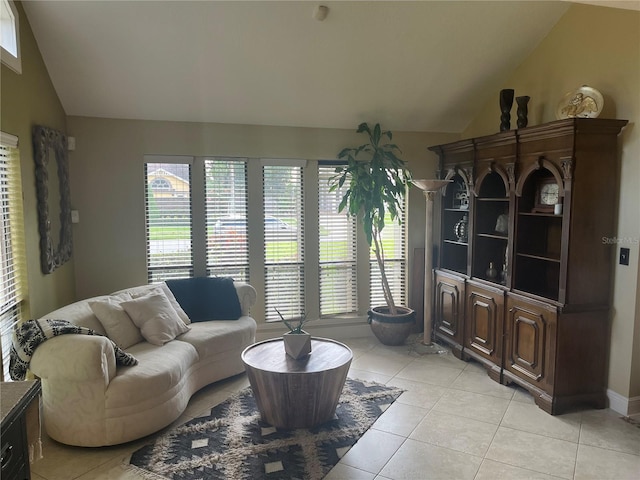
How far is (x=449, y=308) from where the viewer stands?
4883 mm

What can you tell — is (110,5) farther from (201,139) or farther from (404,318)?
(404,318)

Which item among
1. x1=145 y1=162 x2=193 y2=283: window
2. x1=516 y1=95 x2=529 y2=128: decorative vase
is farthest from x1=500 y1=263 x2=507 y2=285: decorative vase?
x1=145 y1=162 x2=193 y2=283: window

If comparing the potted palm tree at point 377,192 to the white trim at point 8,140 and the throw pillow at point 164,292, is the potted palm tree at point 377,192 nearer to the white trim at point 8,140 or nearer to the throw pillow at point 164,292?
the throw pillow at point 164,292

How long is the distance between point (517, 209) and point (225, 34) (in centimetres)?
277

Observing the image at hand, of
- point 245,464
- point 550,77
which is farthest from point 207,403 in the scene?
point 550,77

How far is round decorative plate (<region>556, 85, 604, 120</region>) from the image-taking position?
3496 millimetres

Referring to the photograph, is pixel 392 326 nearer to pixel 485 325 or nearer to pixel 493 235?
pixel 485 325

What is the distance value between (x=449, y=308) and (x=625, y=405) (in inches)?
69.5

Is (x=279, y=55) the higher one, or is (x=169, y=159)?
(x=279, y=55)

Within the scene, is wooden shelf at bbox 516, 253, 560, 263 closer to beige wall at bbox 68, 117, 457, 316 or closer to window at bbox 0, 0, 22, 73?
beige wall at bbox 68, 117, 457, 316

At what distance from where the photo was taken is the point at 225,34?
375 cm

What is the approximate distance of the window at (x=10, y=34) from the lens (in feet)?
9.89

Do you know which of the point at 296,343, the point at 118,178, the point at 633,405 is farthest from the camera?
the point at 118,178

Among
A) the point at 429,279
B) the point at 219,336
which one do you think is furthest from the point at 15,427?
the point at 429,279
